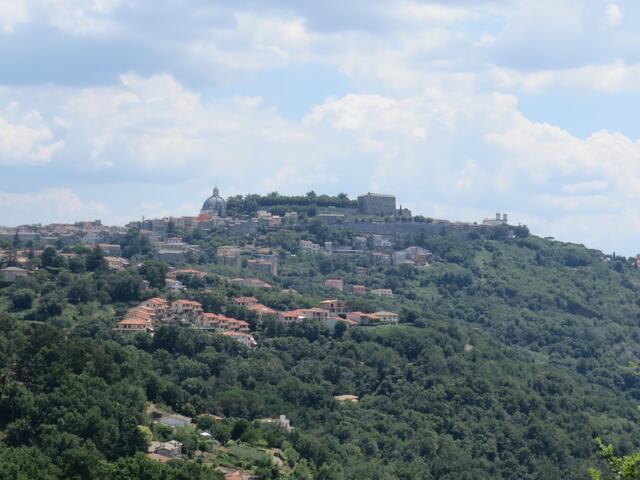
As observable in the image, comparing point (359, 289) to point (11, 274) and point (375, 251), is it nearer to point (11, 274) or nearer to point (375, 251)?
point (375, 251)

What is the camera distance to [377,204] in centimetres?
15475

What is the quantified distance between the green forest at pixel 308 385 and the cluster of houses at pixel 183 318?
3.96 feet

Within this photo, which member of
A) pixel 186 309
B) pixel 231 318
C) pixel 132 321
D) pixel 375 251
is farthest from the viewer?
pixel 375 251

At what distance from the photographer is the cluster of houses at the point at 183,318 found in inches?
3248

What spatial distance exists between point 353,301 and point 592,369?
23.1 metres

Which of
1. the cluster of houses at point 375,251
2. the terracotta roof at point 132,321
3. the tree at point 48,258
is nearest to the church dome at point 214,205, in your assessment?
the cluster of houses at point 375,251

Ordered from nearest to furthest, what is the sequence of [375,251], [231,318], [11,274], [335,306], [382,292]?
1. [231,318]
2. [11,274]
3. [335,306]
4. [382,292]
5. [375,251]

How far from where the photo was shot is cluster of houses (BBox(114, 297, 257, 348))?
82500 millimetres

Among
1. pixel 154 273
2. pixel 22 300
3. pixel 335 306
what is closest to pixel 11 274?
pixel 22 300

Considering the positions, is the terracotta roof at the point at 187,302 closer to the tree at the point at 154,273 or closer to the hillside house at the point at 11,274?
the tree at the point at 154,273

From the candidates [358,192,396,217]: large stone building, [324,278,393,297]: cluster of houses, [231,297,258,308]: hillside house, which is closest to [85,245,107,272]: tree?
[231,297,258,308]: hillside house

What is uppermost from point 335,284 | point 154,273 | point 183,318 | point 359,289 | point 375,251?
point 375,251

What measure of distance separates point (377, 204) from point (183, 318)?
230 feet

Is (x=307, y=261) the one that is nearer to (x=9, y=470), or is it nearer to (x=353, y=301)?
(x=353, y=301)
